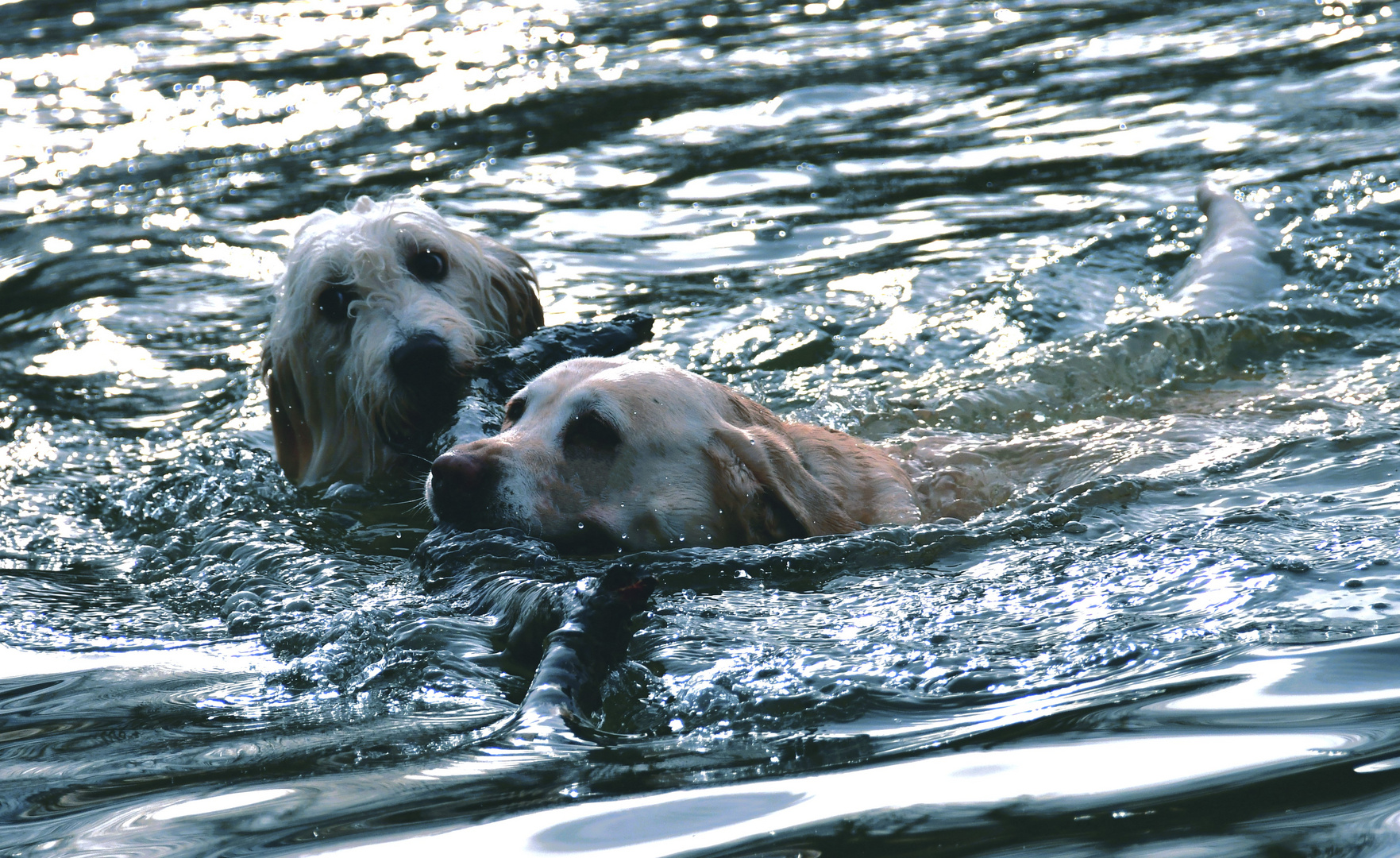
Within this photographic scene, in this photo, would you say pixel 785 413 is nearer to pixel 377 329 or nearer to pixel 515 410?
pixel 377 329

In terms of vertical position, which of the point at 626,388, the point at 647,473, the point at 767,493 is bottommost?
the point at 767,493

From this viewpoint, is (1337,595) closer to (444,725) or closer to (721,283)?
(444,725)

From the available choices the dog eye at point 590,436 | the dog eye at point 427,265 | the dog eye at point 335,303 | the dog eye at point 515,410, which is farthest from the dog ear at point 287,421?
the dog eye at point 590,436

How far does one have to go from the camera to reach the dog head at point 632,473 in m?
3.92

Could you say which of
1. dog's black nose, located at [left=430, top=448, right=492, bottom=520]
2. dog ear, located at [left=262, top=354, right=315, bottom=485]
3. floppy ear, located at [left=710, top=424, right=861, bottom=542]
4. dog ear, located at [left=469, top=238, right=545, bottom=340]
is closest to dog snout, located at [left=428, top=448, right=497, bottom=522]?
dog's black nose, located at [left=430, top=448, right=492, bottom=520]

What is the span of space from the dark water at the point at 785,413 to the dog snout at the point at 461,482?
286 mm

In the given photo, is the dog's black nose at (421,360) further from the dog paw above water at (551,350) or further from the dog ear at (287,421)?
the dog ear at (287,421)

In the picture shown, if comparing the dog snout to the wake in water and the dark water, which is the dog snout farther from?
the dark water

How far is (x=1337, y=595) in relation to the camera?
11.3ft

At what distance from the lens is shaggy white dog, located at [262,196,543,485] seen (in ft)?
16.7

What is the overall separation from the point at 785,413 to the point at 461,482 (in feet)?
8.38

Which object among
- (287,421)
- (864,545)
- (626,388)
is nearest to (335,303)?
(287,421)

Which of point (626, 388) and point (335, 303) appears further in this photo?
point (335, 303)

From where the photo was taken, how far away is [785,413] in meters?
6.20
